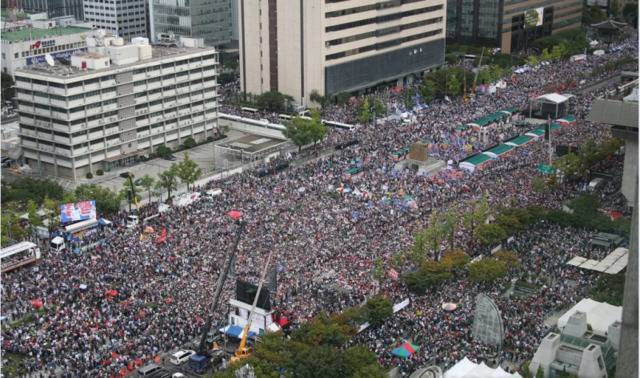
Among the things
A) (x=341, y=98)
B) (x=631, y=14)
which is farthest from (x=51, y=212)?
(x=631, y=14)

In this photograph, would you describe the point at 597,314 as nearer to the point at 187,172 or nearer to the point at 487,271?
the point at 487,271

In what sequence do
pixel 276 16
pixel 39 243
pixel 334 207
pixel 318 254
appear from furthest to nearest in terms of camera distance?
pixel 276 16 < pixel 334 207 < pixel 39 243 < pixel 318 254

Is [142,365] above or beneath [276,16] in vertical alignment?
beneath

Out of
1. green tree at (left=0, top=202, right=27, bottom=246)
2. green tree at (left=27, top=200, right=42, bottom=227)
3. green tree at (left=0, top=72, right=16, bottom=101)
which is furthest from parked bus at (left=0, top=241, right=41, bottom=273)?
green tree at (left=0, top=72, right=16, bottom=101)

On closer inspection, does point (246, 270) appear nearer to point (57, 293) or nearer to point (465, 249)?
point (57, 293)

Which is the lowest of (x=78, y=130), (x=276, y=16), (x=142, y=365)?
(x=142, y=365)

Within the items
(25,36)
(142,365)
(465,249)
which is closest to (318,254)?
(465,249)
